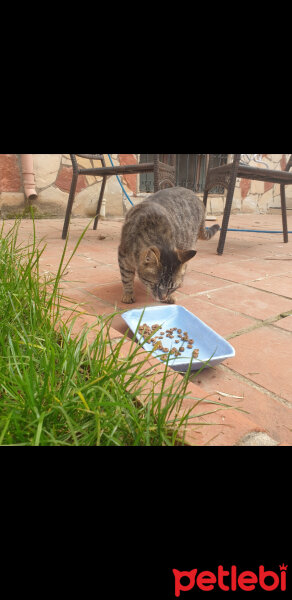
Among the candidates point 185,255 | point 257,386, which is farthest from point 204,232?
point 257,386

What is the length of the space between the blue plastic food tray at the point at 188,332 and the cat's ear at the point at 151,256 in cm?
40

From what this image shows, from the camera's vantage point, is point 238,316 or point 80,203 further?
point 80,203

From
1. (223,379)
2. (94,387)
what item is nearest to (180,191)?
(223,379)

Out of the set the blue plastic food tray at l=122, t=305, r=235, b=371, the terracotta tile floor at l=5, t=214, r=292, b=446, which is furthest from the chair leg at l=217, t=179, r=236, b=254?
the blue plastic food tray at l=122, t=305, r=235, b=371

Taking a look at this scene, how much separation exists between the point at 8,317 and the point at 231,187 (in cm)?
304

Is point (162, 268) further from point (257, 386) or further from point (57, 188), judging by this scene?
point (57, 188)

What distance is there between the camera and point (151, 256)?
220 centimetres

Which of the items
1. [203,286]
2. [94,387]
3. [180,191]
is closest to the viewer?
[94,387]

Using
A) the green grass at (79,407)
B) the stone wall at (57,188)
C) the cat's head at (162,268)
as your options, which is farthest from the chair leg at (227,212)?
the stone wall at (57,188)
